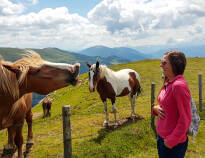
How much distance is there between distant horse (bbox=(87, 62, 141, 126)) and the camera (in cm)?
930

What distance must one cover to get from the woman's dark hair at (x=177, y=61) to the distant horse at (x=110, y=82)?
6.35 metres

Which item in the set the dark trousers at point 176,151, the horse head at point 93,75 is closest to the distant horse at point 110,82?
the horse head at point 93,75

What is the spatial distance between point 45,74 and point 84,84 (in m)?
30.3

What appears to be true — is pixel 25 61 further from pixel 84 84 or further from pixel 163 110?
pixel 84 84

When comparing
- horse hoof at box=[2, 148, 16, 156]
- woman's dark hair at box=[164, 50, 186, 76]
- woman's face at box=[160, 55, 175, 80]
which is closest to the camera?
woman's dark hair at box=[164, 50, 186, 76]

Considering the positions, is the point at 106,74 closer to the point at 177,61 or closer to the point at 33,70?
the point at 33,70

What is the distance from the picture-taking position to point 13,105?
3807mm

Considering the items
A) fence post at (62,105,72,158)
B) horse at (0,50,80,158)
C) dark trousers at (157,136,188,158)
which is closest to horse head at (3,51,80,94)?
horse at (0,50,80,158)

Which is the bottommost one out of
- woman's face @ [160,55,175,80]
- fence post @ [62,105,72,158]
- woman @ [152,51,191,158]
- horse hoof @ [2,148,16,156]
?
horse hoof @ [2,148,16,156]

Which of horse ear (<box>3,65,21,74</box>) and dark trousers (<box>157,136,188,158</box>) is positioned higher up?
horse ear (<box>3,65,21,74</box>)

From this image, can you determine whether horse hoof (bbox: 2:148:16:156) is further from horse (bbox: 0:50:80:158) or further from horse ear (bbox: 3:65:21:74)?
horse ear (bbox: 3:65:21:74)

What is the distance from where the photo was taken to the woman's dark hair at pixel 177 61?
285cm

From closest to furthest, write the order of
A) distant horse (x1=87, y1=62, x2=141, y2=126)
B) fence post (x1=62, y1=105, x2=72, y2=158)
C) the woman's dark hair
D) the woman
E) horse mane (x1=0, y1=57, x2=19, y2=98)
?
the woman → the woman's dark hair → horse mane (x1=0, y1=57, x2=19, y2=98) → fence post (x1=62, y1=105, x2=72, y2=158) → distant horse (x1=87, y1=62, x2=141, y2=126)

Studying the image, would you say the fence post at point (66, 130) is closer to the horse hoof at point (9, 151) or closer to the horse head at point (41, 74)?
the horse head at point (41, 74)
